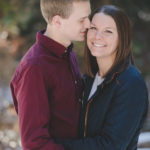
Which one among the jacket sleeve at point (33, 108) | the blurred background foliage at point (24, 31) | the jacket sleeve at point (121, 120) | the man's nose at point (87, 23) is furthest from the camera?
the blurred background foliage at point (24, 31)

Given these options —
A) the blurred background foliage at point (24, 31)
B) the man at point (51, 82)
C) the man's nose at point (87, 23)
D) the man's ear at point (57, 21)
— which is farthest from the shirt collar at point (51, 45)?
the blurred background foliage at point (24, 31)

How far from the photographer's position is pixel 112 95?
1833 mm

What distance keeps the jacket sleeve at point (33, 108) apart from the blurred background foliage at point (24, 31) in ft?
7.58

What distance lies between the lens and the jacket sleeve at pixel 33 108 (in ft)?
5.31

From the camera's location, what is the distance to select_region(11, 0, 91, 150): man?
1633mm

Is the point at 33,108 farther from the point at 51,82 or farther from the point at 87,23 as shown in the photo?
the point at 87,23

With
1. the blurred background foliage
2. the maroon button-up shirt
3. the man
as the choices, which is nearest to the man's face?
the man

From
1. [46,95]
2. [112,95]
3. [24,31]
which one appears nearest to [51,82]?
[46,95]

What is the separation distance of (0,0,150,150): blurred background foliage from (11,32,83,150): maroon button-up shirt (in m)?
2.18

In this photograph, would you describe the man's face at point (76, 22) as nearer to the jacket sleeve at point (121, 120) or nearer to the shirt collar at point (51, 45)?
the shirt collar at point (51, 45)

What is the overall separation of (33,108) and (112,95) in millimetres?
535

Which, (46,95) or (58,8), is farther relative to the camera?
(58,8)

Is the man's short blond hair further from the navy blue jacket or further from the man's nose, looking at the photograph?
the navy blue jacket

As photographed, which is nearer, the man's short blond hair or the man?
the man
